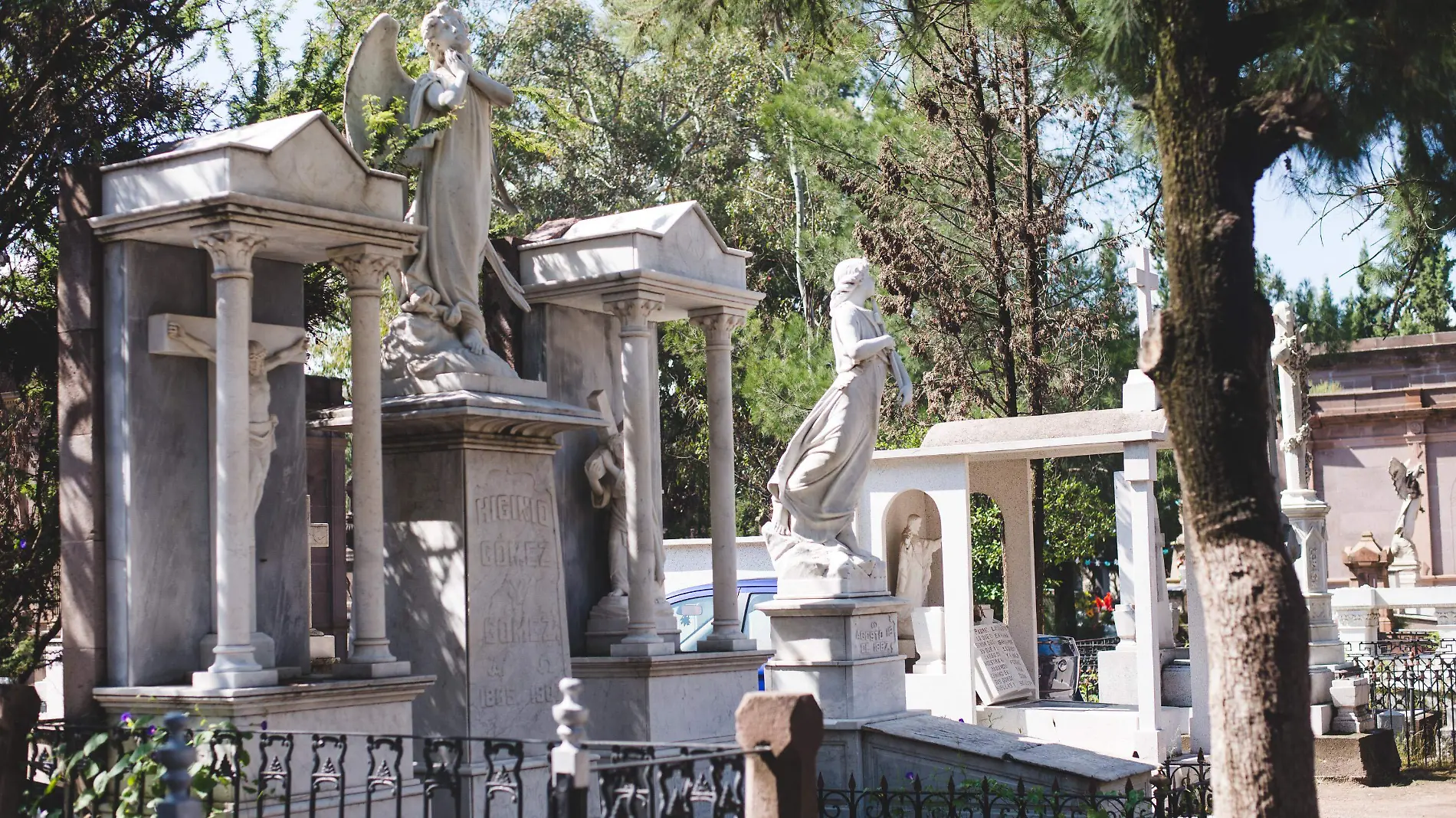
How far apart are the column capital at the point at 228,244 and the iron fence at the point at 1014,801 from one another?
13.6ft

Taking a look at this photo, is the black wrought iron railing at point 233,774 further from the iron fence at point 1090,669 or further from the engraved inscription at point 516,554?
the iron fence at point 1090,669

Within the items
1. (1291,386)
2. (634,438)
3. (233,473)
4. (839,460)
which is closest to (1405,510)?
(1291,386)

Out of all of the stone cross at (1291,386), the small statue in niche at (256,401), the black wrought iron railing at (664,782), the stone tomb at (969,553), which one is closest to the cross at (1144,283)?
the stone tomb at (969,553)

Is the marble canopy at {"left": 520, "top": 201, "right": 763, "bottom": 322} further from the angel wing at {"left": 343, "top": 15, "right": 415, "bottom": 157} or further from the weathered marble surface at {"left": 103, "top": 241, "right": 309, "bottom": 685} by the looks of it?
the weathered marble surface at {"left": 103, "top": 241, "right": 309, "bottom": 685}

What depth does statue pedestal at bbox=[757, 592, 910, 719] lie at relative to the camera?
12.0 meters

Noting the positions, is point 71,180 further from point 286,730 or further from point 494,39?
point 494,39

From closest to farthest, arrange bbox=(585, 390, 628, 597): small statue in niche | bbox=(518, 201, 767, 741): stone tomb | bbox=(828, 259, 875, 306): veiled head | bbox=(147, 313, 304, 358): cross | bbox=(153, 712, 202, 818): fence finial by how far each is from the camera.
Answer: bbox=(153, 712, 202, 818): fence finial
bbox=(147, 313, 304, 358): cross
bbox=(518, 201, 767, 741): stone tomb
bbox=(585, 390, 628, 597): small statue in niche
bbox=(828, 259, 875, 306): veiled head

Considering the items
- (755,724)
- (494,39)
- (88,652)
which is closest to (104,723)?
(88,652)

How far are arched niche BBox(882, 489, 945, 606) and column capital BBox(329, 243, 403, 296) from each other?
26.5 feet

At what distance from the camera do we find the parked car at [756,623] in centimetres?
1725

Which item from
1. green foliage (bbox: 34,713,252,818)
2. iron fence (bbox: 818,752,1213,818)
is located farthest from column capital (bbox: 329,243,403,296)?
iron fence (bbox: 818,752,1213,818)

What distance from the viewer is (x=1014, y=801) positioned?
10.1 m

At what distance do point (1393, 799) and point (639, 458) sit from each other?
260 inches

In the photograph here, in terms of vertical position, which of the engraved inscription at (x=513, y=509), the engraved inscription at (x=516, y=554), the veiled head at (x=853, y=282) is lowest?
the engraved inscription at (x=516, y=554)
